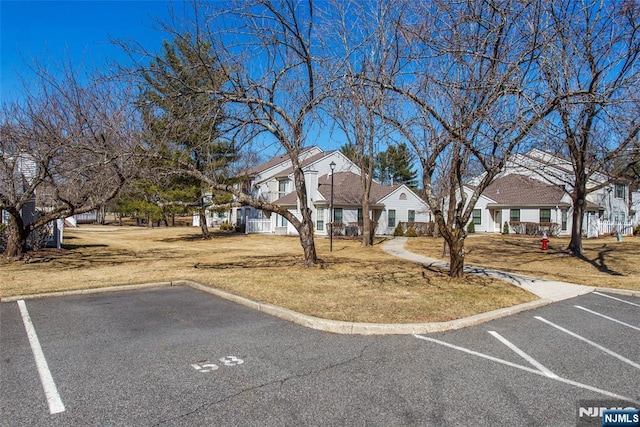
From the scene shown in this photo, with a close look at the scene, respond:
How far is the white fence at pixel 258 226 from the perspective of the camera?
3603 cm

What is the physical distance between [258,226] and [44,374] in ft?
104

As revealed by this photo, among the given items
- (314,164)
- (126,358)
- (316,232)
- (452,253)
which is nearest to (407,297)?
(452,253)

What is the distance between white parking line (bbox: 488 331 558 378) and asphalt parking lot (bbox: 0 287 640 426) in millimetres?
31

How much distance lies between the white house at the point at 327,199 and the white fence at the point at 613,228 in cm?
1337

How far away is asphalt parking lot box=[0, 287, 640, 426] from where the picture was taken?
3.67 meters

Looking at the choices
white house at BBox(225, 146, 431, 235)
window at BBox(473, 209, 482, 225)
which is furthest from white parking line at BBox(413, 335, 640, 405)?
window at BBox(473, 209, 482, 225)

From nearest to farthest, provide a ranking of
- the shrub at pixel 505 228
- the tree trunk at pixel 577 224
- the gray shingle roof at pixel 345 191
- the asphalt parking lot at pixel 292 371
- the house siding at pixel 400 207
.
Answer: the asphalt parking lot at pixel 292 371 < the tree trunk at pixel 577 224 < the gray shingle roof at pixel 345 191 < the house siding at pixel 400 207 < the shrub at pixel 505 228

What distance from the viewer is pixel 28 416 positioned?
356 centimetres

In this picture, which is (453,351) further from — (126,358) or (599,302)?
(599,302)

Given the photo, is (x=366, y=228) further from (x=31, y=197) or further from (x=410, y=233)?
(x=31, y=197)

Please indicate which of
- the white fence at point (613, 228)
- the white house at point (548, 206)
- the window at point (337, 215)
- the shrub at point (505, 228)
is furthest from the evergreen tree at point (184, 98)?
the white fence at point (613, 228)

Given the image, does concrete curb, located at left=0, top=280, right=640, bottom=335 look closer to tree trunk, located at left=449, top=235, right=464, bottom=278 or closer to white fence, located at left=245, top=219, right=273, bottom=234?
tree trunk, located at left=449, top=235, right=464, bottom=278

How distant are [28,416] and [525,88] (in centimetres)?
901

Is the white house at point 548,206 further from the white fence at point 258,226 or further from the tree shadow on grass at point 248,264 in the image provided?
the tree shadow on grass at point 248,264
